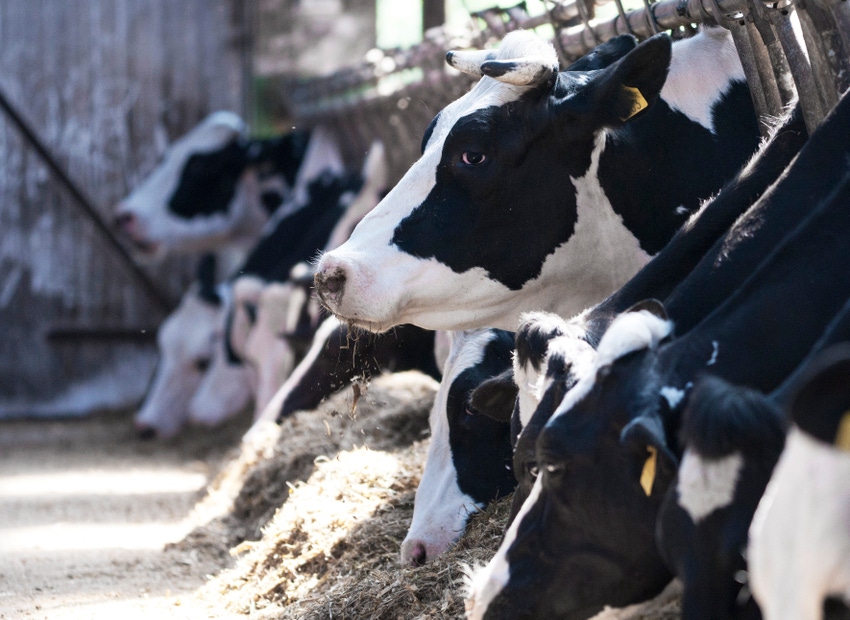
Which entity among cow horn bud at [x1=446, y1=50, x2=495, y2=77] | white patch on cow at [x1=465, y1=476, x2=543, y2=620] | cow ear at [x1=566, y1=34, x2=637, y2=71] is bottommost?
white patch on cow at [x1=465, y1=476, x2=543, y2=620]

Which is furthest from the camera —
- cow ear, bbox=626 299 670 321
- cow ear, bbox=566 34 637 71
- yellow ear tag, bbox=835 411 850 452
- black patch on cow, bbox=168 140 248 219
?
black patch on cow, bbox=168 140 248 219

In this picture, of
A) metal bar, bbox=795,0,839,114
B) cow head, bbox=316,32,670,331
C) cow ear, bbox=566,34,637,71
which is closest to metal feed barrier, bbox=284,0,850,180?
metal bar, bbox=795,0,839,114

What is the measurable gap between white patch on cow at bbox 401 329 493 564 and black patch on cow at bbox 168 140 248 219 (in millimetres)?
5713

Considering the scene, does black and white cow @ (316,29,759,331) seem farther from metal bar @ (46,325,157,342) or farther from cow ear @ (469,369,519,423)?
metal bar @ (46,325,157,342)

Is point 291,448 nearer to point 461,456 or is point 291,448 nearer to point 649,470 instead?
point 461,456

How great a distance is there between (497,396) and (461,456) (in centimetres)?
62

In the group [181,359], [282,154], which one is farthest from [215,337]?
[282,154]

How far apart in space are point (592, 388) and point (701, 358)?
21 centimetres

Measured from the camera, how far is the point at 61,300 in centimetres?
1015

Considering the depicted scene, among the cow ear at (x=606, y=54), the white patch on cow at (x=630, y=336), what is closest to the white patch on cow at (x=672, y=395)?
the white patch on cow at (x=630, y=336)

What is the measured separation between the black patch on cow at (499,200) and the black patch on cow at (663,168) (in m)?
0.14

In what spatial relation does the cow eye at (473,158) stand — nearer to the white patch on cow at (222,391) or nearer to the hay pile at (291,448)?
the hay pile at (291,448)

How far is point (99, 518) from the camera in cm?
554

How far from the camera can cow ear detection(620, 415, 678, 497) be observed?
1996 mm
